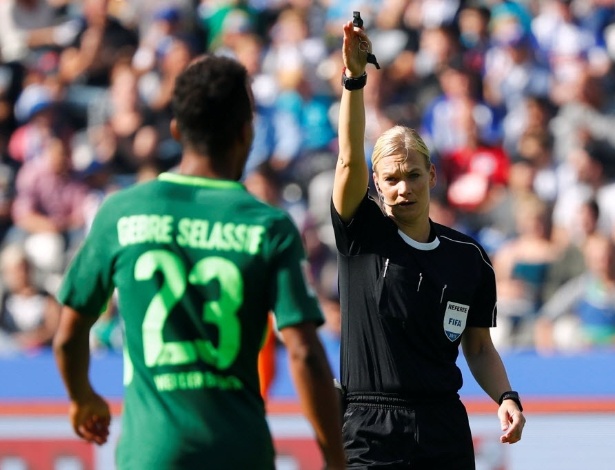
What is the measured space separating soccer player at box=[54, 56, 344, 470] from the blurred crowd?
577 cm

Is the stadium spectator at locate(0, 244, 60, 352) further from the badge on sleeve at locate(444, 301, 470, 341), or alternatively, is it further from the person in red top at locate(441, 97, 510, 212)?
the badge on sleeve at locate(444, 301, 470, 341)

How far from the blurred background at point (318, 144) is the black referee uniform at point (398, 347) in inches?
126

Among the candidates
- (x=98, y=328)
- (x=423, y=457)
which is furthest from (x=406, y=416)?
(x=98, y=328)

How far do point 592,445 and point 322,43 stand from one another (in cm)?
599

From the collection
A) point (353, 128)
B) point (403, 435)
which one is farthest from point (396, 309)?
point (353, 128)

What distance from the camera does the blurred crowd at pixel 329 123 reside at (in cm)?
920

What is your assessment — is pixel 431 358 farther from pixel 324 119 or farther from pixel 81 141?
pixel 81 141

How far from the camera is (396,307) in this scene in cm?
396

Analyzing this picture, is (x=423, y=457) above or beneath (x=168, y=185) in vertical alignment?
beneath

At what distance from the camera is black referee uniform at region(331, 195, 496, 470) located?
12.9ft

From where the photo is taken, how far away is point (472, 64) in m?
11.1

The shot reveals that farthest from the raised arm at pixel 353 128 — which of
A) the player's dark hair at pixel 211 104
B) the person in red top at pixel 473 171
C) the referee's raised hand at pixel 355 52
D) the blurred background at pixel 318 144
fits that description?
the person in red top at pixel 473 171

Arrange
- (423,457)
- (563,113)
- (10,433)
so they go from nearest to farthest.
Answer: (423,457), (10,433), (563,113)

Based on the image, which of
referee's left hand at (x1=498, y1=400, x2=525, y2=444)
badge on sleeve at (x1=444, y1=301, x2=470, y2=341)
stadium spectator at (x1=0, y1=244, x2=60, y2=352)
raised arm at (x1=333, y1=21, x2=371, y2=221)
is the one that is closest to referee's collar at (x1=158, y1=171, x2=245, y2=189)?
raised arm at (x1=333, y1=21, x2=371, y2=221)
